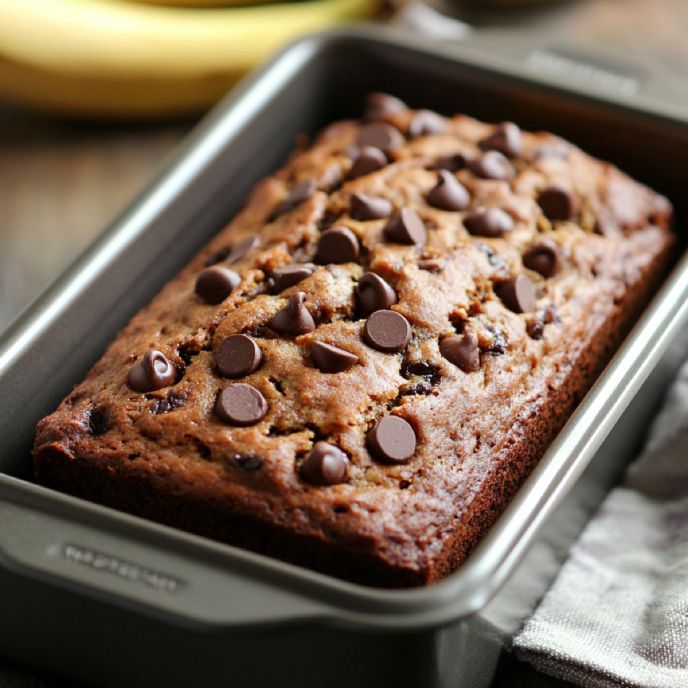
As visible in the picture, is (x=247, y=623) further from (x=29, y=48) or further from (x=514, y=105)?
(x=29, y=48)

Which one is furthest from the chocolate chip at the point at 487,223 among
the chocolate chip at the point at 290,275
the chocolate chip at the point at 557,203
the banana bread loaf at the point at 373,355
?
the chocolate chip at the point at 290,275

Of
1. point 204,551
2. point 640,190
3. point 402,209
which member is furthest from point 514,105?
point 204,551

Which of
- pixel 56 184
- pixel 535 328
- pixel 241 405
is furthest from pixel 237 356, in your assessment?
pixel 56 184

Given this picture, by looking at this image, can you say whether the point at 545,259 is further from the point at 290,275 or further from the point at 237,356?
the point at 237,356

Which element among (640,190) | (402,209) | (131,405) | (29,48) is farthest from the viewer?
(29,48)

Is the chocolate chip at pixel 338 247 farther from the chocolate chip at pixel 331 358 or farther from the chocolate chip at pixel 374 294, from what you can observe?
the chocolate chip at pixel 331 358

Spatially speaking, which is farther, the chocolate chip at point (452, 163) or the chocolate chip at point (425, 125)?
the chocolate chip at point (425, 125)
